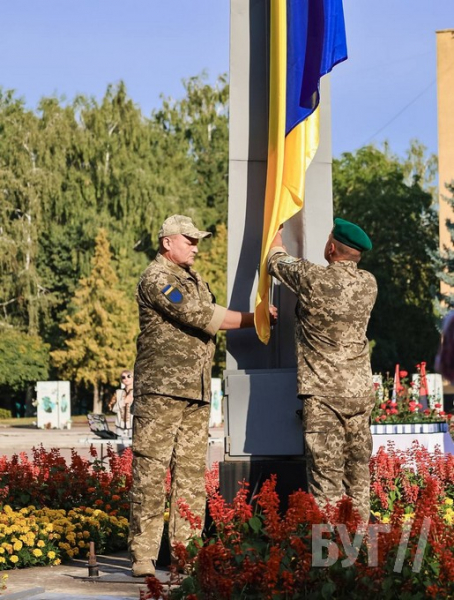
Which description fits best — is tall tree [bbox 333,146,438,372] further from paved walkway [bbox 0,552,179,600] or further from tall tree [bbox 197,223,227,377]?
paved walkway [bbox 0,552,179,600]

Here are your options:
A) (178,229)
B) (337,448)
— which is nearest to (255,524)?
(337,448)

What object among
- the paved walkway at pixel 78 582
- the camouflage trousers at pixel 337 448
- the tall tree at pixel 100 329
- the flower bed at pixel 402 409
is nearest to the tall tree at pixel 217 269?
the tall tree at pixel 100 329

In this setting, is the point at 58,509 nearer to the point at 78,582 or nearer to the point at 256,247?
the point at 78,582

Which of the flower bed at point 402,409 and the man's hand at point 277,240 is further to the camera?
the flower bed at point 402,409

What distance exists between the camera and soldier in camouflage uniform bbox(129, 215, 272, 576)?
7.25 meters

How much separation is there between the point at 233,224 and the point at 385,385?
25.6ft

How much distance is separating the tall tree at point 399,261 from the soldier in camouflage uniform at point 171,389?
5333 cm

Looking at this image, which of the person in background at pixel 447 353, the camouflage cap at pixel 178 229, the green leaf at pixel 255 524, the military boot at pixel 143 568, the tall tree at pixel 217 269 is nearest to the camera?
the person in background at pixel 447 353

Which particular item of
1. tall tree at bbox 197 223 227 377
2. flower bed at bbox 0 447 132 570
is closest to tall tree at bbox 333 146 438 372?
tall tree at bbox 197 223 227 377

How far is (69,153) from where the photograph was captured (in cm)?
5547

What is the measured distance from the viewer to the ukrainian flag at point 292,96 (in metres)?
7.64

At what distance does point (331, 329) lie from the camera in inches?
275

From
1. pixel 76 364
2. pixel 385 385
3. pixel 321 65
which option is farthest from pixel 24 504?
pixel 76 364

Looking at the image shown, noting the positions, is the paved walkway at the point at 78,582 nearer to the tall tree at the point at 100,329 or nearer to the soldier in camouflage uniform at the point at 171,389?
the soldier in camouflage uniform at the point at 171,389
